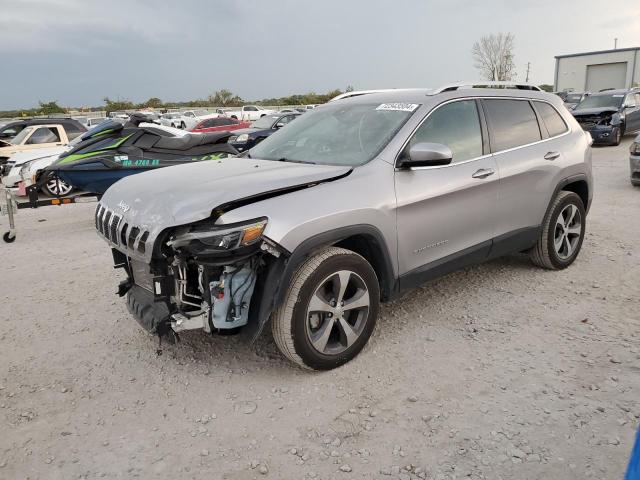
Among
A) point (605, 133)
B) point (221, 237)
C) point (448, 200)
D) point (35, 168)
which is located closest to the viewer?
point (221, 237)

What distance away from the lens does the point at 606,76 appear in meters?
51.5

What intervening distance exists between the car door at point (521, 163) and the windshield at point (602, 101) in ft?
45.4

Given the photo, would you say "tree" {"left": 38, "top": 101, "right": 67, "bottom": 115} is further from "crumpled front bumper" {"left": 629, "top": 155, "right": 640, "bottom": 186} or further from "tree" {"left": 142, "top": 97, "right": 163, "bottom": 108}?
"crumpled front bumper" {"left": 629, "top": 155, "right": 640, "bottom": 186}

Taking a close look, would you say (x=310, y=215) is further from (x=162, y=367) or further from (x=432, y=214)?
(x=162, y=367)

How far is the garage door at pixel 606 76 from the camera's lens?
50375 millimetres

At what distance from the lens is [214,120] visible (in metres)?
23.6

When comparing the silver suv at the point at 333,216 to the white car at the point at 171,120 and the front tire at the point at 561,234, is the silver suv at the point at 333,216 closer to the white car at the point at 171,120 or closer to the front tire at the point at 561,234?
the front tire at the point at 561,234

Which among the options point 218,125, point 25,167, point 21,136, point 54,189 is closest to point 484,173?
point 25,167

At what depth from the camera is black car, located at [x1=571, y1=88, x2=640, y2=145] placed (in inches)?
614

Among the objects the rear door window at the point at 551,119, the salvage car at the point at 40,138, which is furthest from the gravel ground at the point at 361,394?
the salvage car at the point at 40,138

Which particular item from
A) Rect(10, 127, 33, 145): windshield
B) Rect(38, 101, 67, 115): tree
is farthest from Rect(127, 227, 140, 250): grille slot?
Rect(38, 101, 67, 115): tree

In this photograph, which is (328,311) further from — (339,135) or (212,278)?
(339,135)

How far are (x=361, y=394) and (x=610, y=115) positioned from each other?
15.9m

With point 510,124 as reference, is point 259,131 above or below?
below
